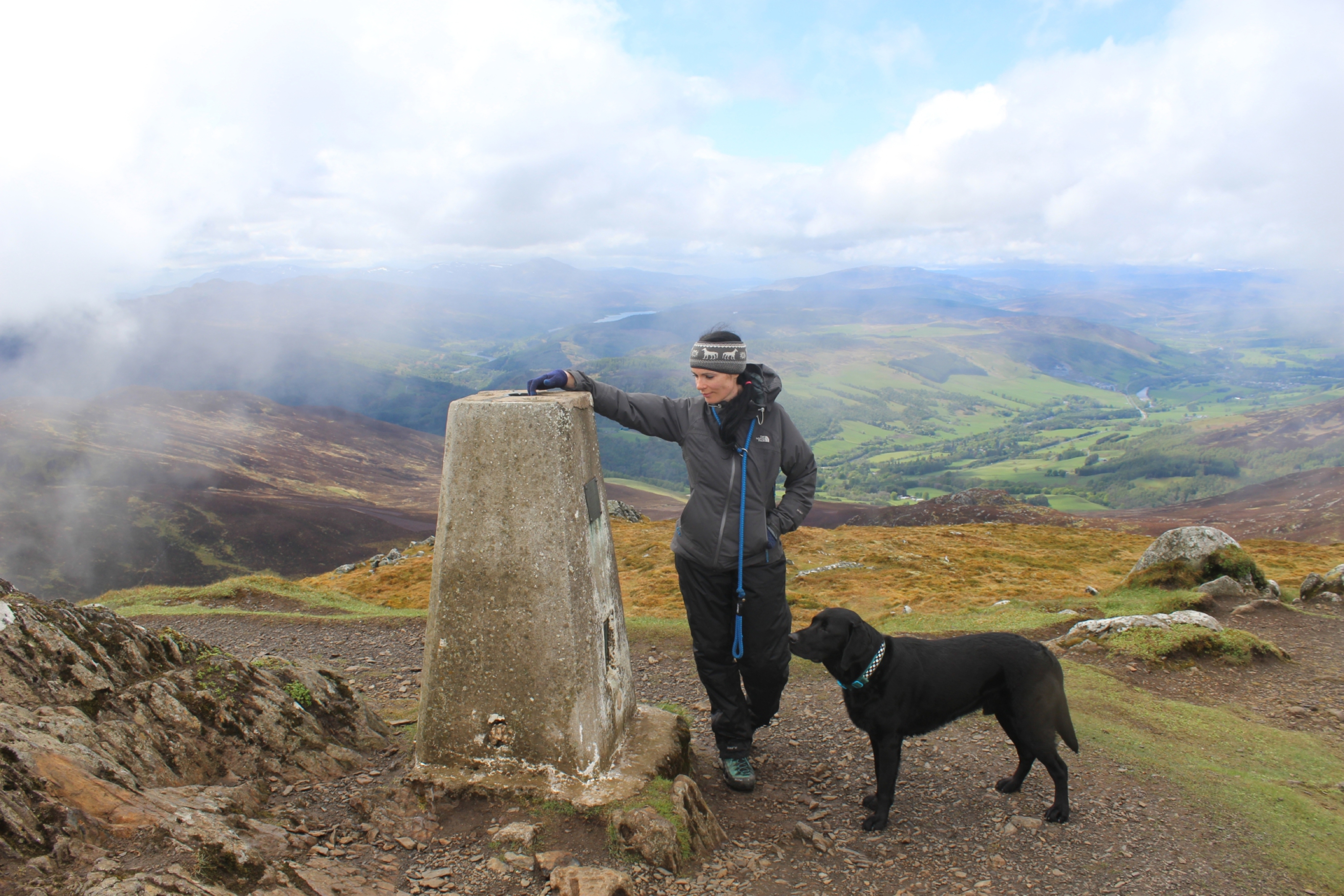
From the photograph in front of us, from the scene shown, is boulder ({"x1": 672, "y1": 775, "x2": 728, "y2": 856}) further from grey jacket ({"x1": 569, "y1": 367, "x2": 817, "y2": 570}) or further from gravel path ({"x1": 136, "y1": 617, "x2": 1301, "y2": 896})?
grey jacket ({"x1": 569, "y1": 367, "x2": 817, "y2": 570})

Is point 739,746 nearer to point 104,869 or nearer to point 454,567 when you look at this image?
point 454,567

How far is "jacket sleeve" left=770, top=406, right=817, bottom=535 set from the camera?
598cm

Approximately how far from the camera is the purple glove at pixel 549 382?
5703 mm

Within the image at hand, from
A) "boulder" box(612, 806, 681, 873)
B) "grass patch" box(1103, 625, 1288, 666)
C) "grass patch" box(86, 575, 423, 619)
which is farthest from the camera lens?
"grass patch" box(86, 575, 423, 619)

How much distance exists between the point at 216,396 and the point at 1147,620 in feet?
649

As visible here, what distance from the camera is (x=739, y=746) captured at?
6.30m

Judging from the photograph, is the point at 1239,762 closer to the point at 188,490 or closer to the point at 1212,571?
the point at 1212,571

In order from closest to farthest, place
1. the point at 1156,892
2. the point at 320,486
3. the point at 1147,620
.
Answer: the point at 1156,892 < the point at 1147,620 < the point at 320,486

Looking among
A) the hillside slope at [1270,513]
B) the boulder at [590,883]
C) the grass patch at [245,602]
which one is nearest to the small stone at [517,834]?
the boulder at [590,883]

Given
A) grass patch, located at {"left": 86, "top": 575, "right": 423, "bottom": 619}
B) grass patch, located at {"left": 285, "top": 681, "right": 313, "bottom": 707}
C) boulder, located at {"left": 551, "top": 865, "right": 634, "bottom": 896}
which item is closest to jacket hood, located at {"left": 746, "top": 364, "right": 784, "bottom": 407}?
boulder, located at {"left": 551, "top": 865, "right": 634, "bottom": 896}

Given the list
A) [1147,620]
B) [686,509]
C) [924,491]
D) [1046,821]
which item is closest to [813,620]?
[686,509]

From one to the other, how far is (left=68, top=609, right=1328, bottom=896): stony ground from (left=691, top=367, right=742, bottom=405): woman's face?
3.44 m

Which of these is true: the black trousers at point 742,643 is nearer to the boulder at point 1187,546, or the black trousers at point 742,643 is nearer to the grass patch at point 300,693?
the grass patch at point 300,693

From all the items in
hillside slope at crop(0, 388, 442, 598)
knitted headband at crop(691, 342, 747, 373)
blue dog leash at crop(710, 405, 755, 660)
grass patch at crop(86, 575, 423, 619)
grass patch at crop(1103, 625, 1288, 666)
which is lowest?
hillside slope at crop(0, 388, 442, 598)
